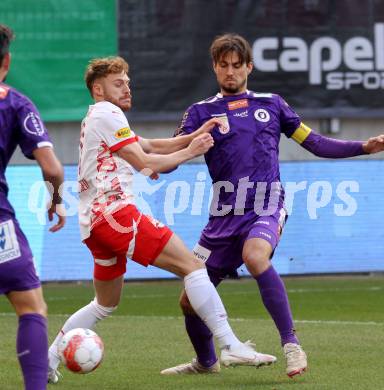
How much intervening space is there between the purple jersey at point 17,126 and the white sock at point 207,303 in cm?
176

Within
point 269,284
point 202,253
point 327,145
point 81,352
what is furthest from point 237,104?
point 81,352

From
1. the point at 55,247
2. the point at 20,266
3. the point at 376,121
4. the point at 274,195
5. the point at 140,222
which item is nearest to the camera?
the point at 20,266

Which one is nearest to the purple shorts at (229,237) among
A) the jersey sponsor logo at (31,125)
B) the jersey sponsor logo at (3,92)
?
the jersey sponsor logo at (31,125)

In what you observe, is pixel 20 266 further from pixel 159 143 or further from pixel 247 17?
pixel 247 17

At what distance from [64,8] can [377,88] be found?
5308 mm

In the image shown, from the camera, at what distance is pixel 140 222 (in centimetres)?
762

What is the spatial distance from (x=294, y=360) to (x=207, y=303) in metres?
0.69

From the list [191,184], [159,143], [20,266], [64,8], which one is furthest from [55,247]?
[20,266]

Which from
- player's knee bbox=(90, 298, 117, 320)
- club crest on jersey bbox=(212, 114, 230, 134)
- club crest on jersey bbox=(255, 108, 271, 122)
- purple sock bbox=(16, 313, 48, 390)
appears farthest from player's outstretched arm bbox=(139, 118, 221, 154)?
purple sock bbox=(16, 313, 48, 390)

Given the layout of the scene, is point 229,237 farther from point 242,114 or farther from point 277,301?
point 242,114

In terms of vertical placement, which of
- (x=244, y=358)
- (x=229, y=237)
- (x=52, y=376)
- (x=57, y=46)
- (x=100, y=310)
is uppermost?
(x=57, y=46)

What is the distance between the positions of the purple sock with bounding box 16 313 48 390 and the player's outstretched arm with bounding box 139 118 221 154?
2325 millimetres

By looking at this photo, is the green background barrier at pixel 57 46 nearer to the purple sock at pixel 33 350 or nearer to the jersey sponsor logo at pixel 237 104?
the jersey sponsor logo at pixel 237 104

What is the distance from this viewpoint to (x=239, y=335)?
412 inches
